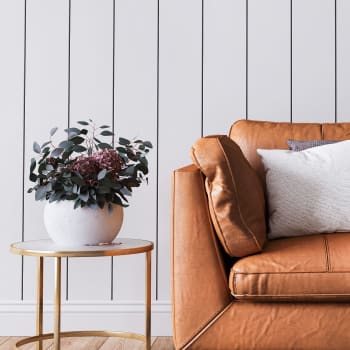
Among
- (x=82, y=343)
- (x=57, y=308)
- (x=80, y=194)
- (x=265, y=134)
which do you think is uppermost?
(x=265, y=134)

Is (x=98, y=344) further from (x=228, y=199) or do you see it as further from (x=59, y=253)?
(x=228, y=199)

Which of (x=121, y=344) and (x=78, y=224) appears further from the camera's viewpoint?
(x=121, y=344)

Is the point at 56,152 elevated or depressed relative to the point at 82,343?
elevated

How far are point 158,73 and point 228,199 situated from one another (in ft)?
3.44

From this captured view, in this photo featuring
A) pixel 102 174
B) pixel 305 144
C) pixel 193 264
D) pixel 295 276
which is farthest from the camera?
pixel 305 144

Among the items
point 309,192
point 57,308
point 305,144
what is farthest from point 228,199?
point 57,308

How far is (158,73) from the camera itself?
9.07 feet

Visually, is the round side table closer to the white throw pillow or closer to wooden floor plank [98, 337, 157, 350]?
wooden floor plank [98, 337, 157, 350]

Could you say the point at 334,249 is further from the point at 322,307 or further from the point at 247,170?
the point at 247,170

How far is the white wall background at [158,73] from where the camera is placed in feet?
9.01

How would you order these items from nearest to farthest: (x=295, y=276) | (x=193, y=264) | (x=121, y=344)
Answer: (x=295, y=276)
(x=193, y=264)
(x=121, y=344)

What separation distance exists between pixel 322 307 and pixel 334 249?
0.18 metres

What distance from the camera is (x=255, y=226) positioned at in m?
1.96

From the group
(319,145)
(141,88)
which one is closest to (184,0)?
(141,88)
